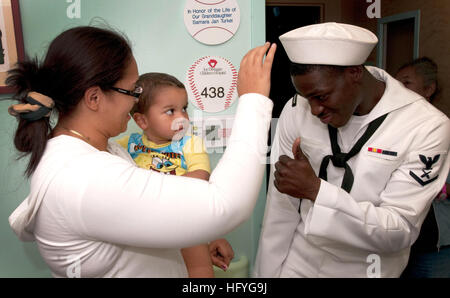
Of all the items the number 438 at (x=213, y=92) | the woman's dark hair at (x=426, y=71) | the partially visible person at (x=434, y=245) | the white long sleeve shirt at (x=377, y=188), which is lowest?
the partially visible person at (x=434, y=245)

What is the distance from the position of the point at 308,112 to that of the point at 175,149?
427 millimetres

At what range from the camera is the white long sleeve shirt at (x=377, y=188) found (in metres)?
0.77

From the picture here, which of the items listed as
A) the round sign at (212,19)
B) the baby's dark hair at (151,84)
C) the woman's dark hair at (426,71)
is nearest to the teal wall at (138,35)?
the round sign at (212,19)

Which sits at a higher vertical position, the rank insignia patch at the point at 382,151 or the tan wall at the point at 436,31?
the tan wall at the point at 436,31

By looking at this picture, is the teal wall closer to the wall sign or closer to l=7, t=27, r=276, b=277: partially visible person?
the wall sign

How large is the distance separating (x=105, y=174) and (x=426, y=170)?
2.37 feet

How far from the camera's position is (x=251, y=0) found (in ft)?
3.71

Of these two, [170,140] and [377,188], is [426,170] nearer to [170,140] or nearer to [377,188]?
[377,188]

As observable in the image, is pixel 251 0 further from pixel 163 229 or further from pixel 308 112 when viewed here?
pixel 163 229

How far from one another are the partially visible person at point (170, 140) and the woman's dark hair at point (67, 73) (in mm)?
329

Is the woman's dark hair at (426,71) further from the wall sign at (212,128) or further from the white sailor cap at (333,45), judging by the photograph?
the wall sign at (212,128)

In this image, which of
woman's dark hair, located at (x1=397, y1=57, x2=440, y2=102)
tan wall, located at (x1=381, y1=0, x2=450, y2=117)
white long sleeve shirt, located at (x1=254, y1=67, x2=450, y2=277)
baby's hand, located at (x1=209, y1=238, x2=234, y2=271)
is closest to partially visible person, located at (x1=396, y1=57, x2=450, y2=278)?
white long sleeve shirt, located at (x1=254, y1=67, x2=450, y2=277)

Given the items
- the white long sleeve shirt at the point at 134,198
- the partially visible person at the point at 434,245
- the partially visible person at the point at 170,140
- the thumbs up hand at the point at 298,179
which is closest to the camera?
the white long sleeve shirt at the point at 134,198

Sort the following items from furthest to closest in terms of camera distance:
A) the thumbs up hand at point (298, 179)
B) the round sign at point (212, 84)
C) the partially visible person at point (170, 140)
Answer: the round sign at point (212, 84)
the partially visible person at point (170, 140)
the thumbs up hand at point (298, 179)
